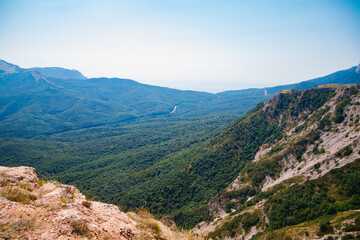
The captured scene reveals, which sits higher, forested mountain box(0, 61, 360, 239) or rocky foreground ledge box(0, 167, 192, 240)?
rocky foreground ledge box(0, 167, 192, 240)

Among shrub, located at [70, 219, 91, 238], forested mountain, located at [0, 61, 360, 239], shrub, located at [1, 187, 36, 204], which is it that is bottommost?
forested mountain, located at [0, 61, 360, 239]

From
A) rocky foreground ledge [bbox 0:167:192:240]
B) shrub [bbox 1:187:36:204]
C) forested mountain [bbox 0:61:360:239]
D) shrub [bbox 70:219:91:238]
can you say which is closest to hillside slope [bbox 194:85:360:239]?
forested mountain [bbox 0:61:360:239]

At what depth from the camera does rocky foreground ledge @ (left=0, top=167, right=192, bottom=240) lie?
185 inches

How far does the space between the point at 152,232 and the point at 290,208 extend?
40153 mm

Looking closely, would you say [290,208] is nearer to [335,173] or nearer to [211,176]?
[335,173]

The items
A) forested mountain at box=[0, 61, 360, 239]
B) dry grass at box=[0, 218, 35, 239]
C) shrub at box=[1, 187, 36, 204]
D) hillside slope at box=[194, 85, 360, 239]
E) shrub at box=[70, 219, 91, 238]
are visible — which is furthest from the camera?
forested mountain at box=[0, 61, 360, 239]

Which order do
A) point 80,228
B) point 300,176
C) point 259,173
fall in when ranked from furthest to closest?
point 259,173
point 300,176
point 80,228

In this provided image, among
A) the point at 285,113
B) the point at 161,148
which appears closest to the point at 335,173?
the point at 285,113

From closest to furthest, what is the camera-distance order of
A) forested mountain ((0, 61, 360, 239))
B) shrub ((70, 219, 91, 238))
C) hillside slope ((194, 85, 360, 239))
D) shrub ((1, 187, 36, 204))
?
shrub ((70, 219, 91, 238)) < shrub ((1, 187, 36, 204)) < hillside slope ((194, 85, 360, 239)) < forested mountain ((0, 61, 360, 239))

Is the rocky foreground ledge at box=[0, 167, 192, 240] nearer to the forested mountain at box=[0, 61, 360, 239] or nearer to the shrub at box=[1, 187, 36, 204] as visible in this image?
the shrub at box=[1, 187, 36, 204]

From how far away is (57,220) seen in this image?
530cm

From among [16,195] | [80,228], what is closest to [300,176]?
[80,228]

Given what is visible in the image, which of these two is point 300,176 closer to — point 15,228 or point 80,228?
point 80,228

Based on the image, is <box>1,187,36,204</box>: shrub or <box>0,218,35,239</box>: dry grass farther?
<box>1,187,36,204</box>: shrub
